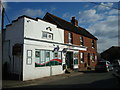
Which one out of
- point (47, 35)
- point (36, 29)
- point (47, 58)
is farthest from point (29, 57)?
point (47, 35)

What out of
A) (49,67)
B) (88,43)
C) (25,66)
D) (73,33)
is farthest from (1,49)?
(88,43)

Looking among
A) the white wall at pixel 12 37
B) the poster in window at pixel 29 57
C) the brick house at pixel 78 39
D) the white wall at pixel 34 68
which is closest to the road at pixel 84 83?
the white wall at pixel 34 68

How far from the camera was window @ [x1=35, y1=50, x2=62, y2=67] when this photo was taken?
45.8ft

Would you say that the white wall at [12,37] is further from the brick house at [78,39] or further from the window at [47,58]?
the brick house at [78,39]

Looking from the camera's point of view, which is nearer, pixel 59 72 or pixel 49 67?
pixel 49 67

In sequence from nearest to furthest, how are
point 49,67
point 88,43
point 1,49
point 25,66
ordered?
point 25,66, point 1,49, point 49,67, point 88,43

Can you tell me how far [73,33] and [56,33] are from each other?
183 inches

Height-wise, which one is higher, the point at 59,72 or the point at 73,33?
the point at 73,33

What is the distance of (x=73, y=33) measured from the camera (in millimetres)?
20969

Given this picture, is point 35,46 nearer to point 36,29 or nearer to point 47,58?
point 36,29

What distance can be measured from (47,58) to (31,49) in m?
2.67

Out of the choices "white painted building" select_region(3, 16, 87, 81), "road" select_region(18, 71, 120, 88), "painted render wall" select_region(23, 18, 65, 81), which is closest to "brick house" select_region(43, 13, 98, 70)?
"white painted building" select_region(3, 16, 87, 81)

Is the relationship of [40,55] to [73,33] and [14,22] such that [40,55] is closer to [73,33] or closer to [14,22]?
[14,22]

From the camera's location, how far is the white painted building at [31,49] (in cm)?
1267
